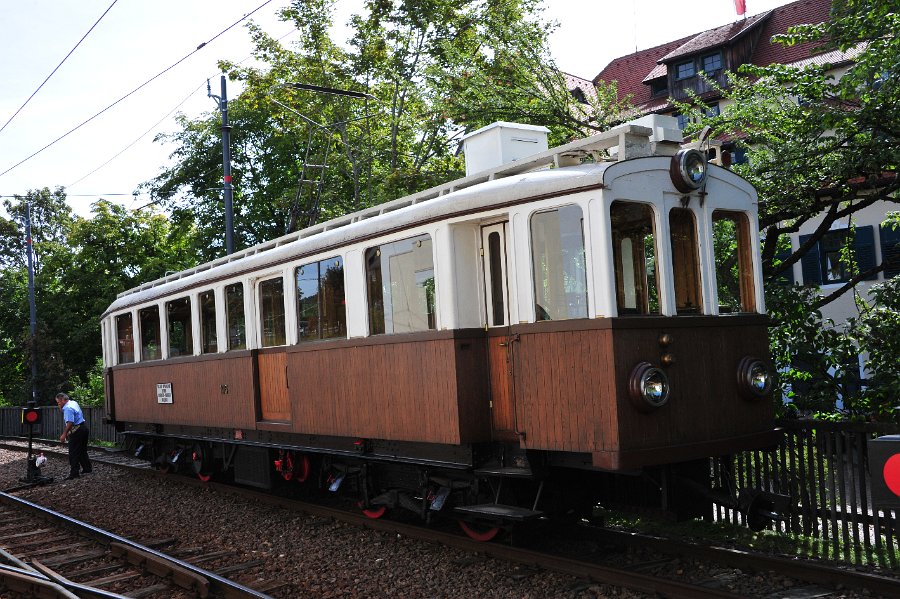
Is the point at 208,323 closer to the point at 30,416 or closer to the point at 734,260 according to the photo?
the point at 30,416

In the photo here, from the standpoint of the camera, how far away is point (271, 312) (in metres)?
9.91

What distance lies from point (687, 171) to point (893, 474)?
12.4 feet

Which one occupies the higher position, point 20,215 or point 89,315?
point 20,215

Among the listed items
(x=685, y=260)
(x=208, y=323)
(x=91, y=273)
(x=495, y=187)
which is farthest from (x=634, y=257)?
(x=91, y=273)

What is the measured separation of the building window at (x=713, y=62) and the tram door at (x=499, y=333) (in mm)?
24432

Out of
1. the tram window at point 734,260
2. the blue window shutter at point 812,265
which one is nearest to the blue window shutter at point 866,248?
the blue window shutter at point 812,265

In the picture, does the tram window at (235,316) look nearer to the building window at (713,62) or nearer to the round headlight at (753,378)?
the round headlight at (753,378)

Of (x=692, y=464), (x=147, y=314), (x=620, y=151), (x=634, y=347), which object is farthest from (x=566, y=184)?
(x=147, y=314)

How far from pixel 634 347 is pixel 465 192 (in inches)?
76.5

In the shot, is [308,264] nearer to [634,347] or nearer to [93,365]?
[634,347]

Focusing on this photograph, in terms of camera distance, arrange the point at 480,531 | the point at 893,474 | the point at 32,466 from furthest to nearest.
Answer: the point at 32,466
the point at 480,531
the point at 893,474

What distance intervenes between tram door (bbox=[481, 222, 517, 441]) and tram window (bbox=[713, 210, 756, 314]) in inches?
69.0

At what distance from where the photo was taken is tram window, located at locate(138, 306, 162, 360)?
42.7 feet

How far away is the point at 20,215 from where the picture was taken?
5700 centimetres
